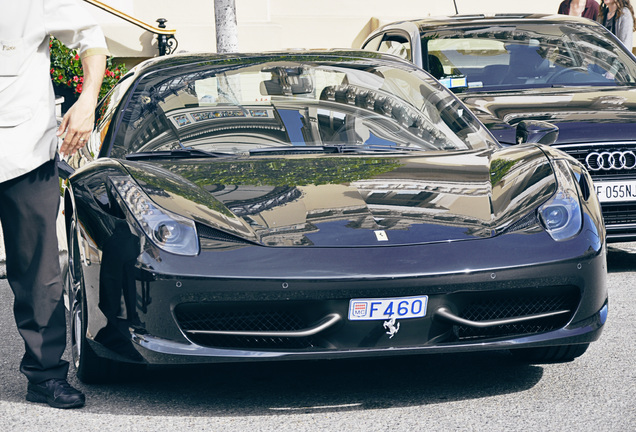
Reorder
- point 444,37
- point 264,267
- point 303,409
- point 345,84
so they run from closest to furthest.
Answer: point 264,267, point 303,409, point 345,84, point 444,37

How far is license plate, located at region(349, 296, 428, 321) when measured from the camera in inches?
139

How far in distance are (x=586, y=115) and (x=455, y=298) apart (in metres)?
2.93

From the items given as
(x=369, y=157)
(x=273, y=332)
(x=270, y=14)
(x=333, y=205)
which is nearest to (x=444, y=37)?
(x=369, y=157)

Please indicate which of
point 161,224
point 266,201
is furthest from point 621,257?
point 161,224

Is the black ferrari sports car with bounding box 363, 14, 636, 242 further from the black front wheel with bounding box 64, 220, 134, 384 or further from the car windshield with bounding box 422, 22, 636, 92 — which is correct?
the black front wheel with bounding box 64, 220, 134, 384

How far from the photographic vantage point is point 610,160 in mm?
5938

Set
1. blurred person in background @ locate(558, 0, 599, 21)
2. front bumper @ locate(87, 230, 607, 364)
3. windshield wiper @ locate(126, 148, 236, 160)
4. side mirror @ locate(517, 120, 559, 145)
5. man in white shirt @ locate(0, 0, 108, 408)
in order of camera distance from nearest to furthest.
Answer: front bumper @ locate(87, 230, 607, 364), man in white shirt @ locate(0, 0, 108, 408), windshield wiper @ locate(126, 148, 236, 160), side mirror @ locate(517, 120, 559, 145), blurred person in background @ locate(558, 0, 599, 21)

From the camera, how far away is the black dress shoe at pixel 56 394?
3826mm

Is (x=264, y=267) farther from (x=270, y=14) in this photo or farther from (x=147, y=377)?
(x=270, y=14)

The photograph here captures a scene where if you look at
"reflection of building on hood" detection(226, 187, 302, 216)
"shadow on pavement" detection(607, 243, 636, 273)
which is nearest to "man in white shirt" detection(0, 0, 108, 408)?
"reflection of building on hood" detection(226, 187, 302, 216)

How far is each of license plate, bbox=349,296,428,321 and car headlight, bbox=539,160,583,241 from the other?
599mm

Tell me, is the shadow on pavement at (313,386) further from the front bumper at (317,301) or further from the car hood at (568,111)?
the car hood at (568,111)

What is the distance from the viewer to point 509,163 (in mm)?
4371

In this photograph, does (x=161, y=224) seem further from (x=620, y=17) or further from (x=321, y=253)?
(x=620, y=17)
